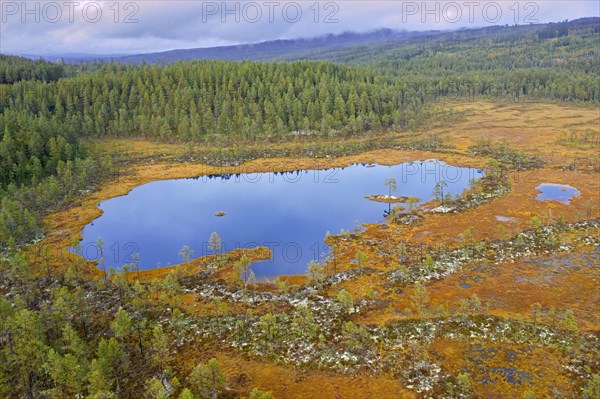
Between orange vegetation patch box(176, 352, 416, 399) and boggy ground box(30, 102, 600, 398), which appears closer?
orange vegetation patch box(176, 352, 416, 399)

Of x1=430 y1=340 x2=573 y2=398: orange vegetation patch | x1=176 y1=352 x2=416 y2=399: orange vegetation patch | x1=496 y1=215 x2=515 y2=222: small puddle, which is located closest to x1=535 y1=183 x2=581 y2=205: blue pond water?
x1=496 y1=215 x2=515 y2=222: small puddle

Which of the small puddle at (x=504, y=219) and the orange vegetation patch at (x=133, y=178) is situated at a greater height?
the orange vegetation patch at (x=133, y=178)

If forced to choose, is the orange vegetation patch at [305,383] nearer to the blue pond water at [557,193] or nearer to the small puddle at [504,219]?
the small puddle at [504,219]

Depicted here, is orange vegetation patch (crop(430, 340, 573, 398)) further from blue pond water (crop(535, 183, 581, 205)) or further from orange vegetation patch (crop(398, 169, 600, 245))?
blue pond water (crop(535, 183, 581, 205))

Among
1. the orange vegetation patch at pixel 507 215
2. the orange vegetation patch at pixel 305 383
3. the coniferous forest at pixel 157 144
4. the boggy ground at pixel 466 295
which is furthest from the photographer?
the orange vegetation patch at pixel 507 215

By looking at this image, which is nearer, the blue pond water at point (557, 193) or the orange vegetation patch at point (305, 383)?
the orange vegetation patch at point (305, 383)

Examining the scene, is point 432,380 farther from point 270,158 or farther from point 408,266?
point 270,158

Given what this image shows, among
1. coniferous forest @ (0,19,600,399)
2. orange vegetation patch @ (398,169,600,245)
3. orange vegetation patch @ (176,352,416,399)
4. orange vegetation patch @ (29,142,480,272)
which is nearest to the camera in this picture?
orange vegetation patch @ (176,352,416,399)

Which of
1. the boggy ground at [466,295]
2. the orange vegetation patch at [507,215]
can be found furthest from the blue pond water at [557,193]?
the boggy ground at [466,295]

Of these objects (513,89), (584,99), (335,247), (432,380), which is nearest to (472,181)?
(335,247)

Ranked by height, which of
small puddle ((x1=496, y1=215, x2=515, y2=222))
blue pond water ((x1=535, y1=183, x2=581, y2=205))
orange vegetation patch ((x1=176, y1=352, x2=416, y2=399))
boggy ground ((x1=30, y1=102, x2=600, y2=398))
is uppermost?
blue pond water ((x1=535, y1=183, x2=581, y2=205))
